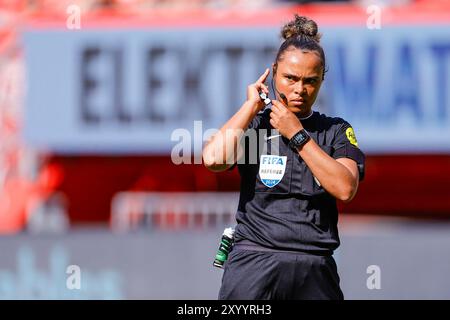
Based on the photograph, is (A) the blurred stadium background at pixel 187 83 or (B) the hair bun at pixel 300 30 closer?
(B) the hair bun at pixel 300 30

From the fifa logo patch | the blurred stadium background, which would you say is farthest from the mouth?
the blurred stadium background

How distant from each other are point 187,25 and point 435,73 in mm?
3131

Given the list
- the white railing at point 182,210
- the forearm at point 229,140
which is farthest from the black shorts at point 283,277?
the white railing at point 182,210

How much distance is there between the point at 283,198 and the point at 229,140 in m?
0.34

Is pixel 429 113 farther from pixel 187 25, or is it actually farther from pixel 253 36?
pixel 187 25

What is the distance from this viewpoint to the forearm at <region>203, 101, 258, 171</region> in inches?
162

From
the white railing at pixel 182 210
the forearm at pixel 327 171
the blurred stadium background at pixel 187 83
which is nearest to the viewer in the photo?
the forearm at pixel 327 171

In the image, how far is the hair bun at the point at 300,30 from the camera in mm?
4387

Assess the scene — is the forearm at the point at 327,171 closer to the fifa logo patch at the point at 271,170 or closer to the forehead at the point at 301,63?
the fifa logo patch at the point at 271,170

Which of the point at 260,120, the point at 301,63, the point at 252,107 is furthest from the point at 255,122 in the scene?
the point at 301,63

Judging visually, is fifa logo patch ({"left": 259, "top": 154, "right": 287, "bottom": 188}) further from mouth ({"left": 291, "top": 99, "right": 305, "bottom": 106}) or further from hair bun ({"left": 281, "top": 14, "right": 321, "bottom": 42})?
hair bun ({"left": 281, "top": 14, "right": 321, "bottom": 42})

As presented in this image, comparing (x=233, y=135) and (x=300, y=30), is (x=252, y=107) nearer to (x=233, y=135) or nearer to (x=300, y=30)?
(x=233, y=135)

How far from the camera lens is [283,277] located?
4.14m
